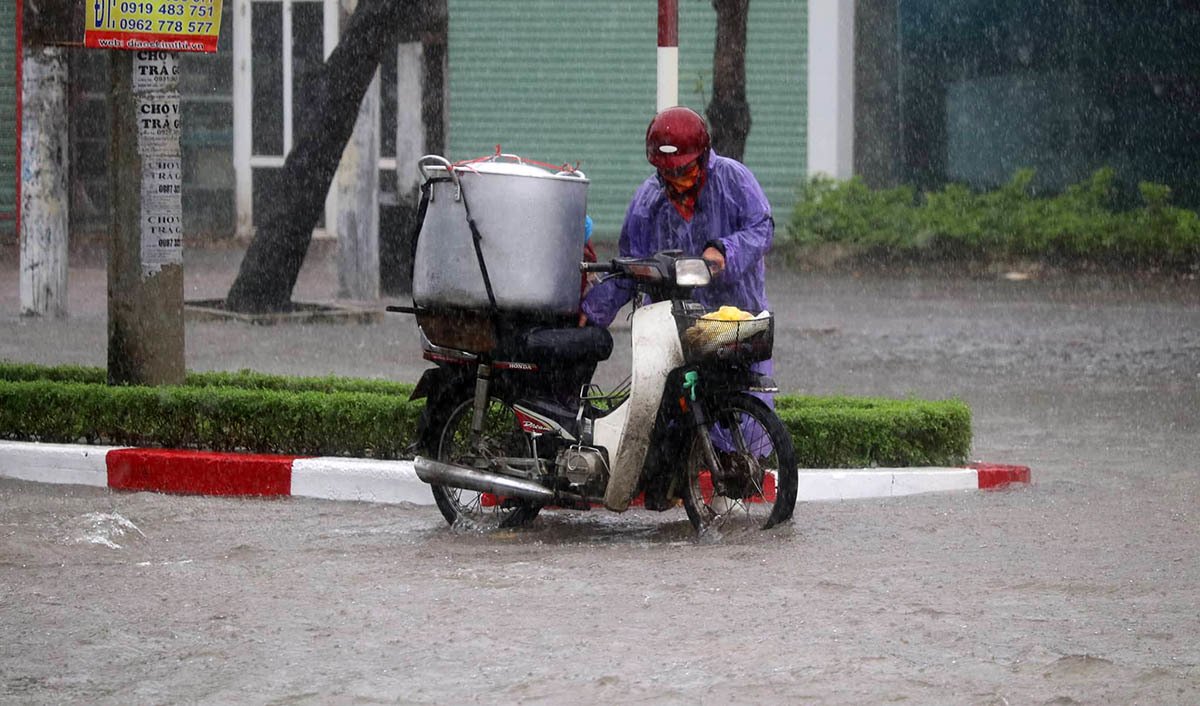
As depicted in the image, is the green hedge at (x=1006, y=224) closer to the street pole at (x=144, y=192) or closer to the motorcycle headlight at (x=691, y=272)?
the street pole at (x=144, y=192)

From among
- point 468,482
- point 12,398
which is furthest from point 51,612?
point 12,398

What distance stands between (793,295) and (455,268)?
37.3ft

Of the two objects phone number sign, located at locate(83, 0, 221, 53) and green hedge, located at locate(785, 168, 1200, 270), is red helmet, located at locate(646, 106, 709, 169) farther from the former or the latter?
green hedge, located at locate(785, 168, 1200, 270)

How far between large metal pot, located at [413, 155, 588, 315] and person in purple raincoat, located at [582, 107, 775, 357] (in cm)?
31

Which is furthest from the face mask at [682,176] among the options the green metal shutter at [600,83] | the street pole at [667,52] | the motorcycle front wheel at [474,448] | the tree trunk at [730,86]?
the green metal shutter at [600,83]

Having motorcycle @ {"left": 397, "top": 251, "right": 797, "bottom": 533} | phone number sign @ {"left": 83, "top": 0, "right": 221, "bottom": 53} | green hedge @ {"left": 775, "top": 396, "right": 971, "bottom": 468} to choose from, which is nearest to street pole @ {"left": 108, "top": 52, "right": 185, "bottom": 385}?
phone number sign @ {"left": 83, "top": 0, "right": 221, "bottom": 53}

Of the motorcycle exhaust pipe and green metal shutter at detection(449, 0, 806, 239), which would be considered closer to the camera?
the motorcycle exhaust pipe

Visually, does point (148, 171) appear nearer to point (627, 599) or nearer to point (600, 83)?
point (627, 599)

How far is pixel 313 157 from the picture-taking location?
1490cm

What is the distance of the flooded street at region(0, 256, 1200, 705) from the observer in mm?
4852

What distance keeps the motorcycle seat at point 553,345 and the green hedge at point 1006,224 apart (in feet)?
44.4

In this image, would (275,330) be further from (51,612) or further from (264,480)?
(51,612)

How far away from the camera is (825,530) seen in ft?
22.6

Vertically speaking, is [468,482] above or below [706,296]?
below
